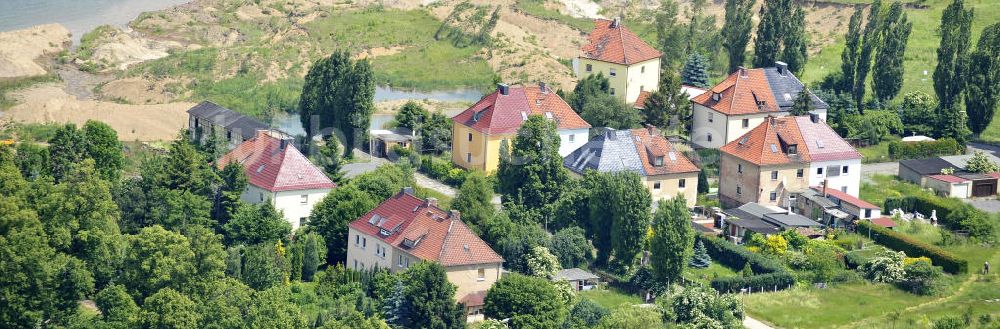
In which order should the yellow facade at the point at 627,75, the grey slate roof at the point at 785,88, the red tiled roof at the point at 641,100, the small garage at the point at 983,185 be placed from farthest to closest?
1. the yellow facade at the point at 627,75
2. the red tiled roof at the point at 641,100
3. the grey slate roof at the point at 785,88
4. the small garage at the point at 983,185

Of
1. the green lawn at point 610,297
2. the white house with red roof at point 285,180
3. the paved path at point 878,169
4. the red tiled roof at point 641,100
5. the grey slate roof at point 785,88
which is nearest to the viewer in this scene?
the green lawn at point 610,297

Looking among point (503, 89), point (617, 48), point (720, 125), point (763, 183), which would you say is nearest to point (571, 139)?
point (503, 89)

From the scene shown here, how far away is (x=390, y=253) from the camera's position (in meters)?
84.3

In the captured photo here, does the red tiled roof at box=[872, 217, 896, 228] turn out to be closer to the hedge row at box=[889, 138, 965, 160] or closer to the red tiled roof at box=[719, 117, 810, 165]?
the red tiled roof at box=[719, 117, 810, 165]

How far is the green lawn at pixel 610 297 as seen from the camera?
273ft

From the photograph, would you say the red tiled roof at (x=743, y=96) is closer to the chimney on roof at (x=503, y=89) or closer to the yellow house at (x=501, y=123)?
the yellow house at (x=501, y=123)

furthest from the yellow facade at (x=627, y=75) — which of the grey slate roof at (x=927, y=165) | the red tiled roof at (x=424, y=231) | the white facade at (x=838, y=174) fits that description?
the red tiled roof at (x=424, y=231)

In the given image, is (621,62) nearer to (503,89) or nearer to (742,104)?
(742,104)

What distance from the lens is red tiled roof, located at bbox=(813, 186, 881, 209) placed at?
9444 centimetres

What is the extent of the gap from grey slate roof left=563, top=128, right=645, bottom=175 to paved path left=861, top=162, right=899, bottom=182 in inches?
549

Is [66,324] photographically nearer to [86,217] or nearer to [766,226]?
[86,217]

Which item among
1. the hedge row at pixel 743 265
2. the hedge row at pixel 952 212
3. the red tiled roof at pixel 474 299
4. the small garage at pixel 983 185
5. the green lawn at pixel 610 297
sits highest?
the small garage at pixel 983 185

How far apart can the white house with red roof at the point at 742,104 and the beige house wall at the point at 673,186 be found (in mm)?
8488

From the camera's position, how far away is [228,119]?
103125 millimetres
